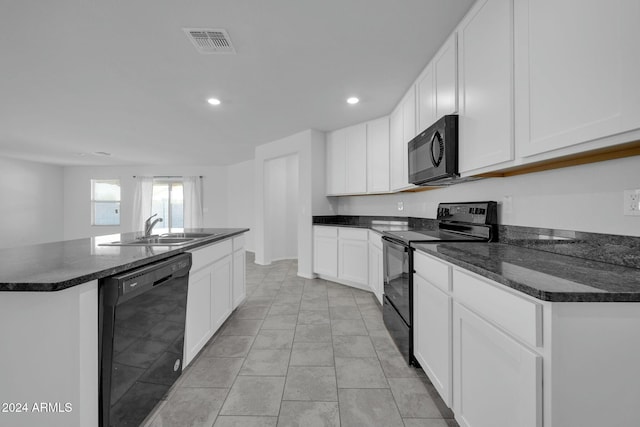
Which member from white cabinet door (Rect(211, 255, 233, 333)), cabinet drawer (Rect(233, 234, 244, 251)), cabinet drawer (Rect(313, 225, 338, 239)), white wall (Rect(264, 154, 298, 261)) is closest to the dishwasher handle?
white cabinet door (Rect(211, 255, 233, 333))

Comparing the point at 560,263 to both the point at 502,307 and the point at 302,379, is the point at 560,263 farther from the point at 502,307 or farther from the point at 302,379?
the point at 302,379

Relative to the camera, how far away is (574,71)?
3.37ft

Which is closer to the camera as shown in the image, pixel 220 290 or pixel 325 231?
pixel 220 290

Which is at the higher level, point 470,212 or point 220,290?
point 470,212

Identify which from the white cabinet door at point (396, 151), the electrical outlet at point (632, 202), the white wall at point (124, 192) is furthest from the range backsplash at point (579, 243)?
the white wall at point (124, 192)

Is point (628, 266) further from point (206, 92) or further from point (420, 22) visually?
point (206, 92)

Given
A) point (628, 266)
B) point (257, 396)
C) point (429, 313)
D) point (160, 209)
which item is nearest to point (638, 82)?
point (628, 266)

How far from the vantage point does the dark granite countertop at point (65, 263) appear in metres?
0.91

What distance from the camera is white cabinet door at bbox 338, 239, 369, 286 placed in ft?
11.8

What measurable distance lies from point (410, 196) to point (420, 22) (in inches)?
83.3

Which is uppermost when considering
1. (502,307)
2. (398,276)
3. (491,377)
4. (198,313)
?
(502,307)

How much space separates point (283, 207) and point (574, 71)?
5.40 m

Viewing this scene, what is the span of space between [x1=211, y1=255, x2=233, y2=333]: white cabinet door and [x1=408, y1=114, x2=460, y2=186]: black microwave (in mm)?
1960

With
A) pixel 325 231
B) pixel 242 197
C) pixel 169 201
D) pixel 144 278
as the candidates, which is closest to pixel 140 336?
pixel 144 278
